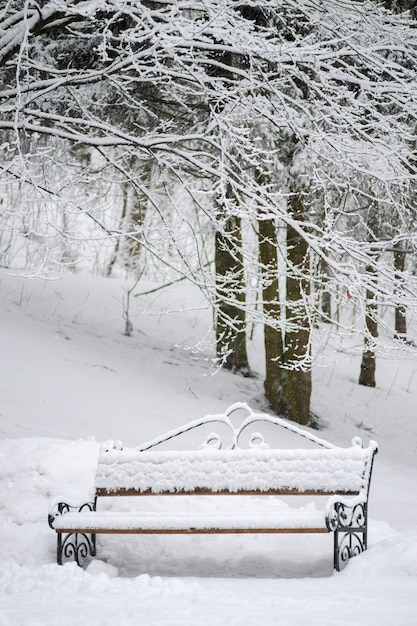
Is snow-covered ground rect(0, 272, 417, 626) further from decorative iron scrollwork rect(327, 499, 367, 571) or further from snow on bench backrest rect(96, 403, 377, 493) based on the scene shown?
snow on bench backrest rect(96, 403, 377, 493)

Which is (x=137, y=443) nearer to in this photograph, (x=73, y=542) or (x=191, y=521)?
(x=73, y=542)

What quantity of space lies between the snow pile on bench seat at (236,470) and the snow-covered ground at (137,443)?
52 centimetres

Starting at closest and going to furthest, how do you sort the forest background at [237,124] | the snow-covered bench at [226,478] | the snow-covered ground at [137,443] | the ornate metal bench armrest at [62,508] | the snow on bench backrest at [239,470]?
the snow-covered ground at [137,443] < the ornate metal bench armrest at [62,508] < the snow-covered bench at [226,478] < the snow on bench backrest at [239,470] < the forest background at [237,124]

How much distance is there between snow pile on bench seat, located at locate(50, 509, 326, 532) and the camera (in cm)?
456

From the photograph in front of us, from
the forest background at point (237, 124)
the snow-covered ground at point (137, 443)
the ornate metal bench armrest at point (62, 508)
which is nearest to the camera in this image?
the snow-covered ground at point (137, 443)

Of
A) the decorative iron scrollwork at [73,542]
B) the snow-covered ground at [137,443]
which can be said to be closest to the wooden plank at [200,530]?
the decorative iron scrollwork at [73,542]

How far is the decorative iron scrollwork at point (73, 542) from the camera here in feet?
15.6

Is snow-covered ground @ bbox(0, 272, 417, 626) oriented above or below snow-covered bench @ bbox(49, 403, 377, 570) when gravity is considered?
below

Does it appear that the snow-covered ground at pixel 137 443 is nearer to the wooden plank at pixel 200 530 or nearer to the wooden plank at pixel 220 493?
the wooden plank at pixel 200 530

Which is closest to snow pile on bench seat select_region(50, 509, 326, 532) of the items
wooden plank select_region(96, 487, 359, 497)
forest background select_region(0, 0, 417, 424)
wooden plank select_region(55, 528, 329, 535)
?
wooden plank select_region(55, 528, 329, 535)

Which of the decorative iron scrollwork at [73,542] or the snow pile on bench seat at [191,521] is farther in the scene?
the decorative iron scrollwork at [73,542]

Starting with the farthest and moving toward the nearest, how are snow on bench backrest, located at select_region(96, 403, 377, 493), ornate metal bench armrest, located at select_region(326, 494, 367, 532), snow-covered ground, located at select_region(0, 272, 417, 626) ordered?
snow on bench backrest, located at select_region(96, 403, 377, 493), ornate metal bench armrest, located at select_region(326, 494, 367, 532), snow-covered ground, located at select_region(0, 272, 417, 626)

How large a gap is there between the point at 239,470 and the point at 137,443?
3.51 metres

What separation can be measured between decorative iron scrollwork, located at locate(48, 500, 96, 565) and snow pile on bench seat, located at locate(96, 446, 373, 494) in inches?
11.9
